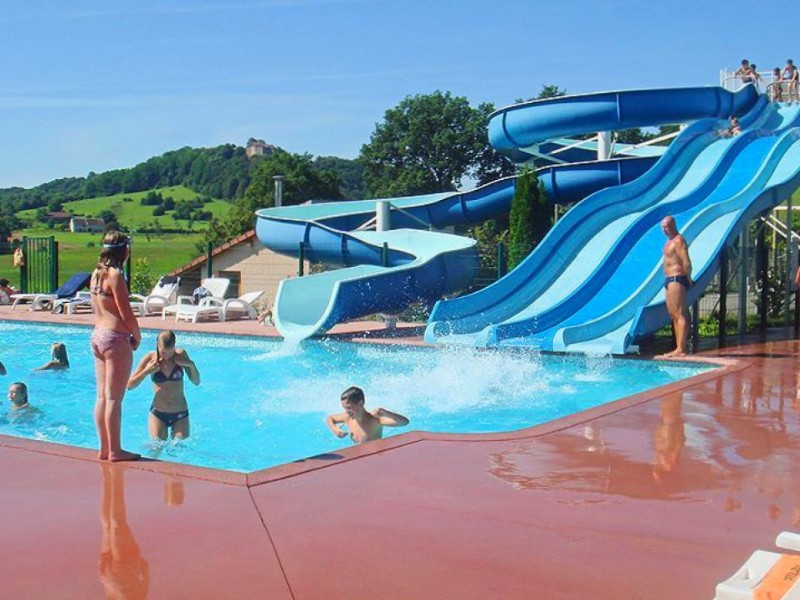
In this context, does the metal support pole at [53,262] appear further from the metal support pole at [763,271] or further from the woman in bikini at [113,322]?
the woman in bikini at [113,322]

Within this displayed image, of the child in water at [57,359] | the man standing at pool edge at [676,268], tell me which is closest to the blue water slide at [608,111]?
the man standing at pool edge at [676,268]

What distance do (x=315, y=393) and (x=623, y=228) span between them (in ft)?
18.9

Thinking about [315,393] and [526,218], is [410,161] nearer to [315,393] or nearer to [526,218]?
[526,218]

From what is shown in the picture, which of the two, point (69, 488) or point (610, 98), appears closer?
point (69, 488)

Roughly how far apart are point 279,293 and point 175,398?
22.6ft

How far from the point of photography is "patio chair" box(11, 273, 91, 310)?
1777 centimetres

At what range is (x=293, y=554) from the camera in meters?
3.47

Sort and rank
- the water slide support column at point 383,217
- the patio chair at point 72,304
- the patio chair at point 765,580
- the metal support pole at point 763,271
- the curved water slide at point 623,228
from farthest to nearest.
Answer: the water slide support column at point 383,217 → the patio chair at point 72,304 → the metal support pole at point 763,271 → the curved water slide at point 623,228 → the patio chair at point 765,580

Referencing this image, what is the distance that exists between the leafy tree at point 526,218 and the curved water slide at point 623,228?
72 cm

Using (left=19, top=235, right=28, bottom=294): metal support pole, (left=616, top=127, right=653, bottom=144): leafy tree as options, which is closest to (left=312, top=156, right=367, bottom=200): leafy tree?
(left=616, top=127, right=653, bottom=144): leafy tree

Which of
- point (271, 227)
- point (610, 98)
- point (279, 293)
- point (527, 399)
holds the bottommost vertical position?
point (527, 399)

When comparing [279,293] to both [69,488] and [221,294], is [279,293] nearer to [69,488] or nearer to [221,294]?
[221,294]

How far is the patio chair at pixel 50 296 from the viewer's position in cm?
1777

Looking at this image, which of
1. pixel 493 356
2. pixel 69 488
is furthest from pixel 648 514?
pixel 493 356
